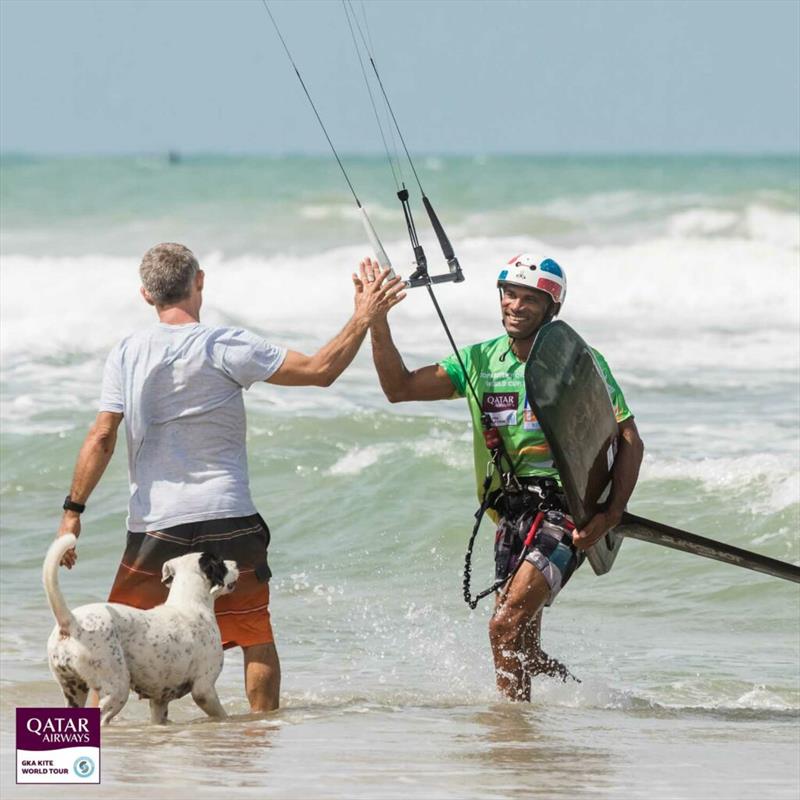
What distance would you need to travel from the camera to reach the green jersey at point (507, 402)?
5938 millimetres

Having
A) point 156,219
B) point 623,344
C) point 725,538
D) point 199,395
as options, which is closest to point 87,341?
point 623,344

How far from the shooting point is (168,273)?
5414mm

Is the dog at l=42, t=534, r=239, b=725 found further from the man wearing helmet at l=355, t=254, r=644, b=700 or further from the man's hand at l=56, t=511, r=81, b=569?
the man wearing helmet at l=355, t=254, r=644, b=700

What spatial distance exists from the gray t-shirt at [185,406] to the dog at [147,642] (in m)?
0.20

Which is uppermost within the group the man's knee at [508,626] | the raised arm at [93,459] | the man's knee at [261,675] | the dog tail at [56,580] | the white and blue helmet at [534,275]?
the white and blue helmet at [534,275]

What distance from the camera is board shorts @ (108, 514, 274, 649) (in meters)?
5.46

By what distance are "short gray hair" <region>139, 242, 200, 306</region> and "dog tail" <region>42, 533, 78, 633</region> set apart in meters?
0.91

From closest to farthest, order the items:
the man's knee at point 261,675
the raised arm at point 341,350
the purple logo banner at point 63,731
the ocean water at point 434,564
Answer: the purple logo banner at point 63,731, the ocean water at point 434,564, the raised arm at point 341,350, the man's knee at point 261,675

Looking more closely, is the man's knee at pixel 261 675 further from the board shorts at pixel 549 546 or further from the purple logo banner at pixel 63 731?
the board shorts at pixel 549 546

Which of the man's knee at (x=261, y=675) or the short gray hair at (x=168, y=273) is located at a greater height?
the short gray hair at (x=168, y=273)

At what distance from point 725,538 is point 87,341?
9.60m

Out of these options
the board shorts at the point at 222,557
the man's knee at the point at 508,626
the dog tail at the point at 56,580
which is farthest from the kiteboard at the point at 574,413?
the dog tail at the point at 56,580

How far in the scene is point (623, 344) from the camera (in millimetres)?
20703

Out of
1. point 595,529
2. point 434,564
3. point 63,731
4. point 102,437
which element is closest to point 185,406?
point 102,437
